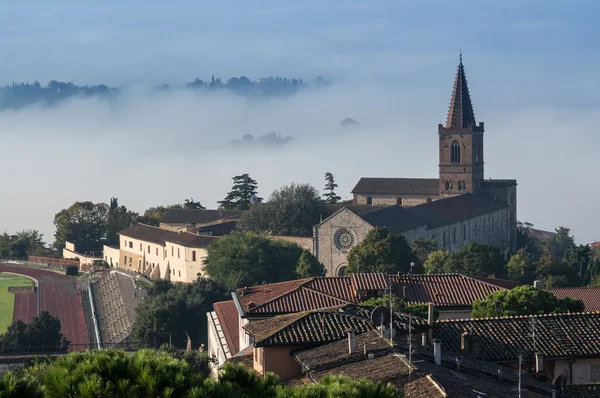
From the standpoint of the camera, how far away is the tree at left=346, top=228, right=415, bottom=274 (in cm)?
6384

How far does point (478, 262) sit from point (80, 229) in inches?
1652

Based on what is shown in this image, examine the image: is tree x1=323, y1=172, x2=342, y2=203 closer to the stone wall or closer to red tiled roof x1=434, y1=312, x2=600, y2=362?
the stone wall

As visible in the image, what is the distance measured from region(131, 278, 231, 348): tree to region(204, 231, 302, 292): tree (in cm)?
637

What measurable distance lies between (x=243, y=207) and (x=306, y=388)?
87.8m

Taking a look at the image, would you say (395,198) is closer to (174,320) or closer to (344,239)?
(344,239)

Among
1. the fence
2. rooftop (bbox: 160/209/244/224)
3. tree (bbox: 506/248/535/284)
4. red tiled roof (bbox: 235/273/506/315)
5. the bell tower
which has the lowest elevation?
red tiled roof (bbox: 235/273/506/315)

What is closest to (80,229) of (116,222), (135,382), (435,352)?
(116,222)

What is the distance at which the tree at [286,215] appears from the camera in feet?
274

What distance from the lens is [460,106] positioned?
10094cm

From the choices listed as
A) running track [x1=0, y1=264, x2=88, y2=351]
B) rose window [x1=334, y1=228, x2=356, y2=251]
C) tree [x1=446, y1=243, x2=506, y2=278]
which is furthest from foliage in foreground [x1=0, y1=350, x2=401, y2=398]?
rose window [x1=334, y1=228, x2=356, y2=251]

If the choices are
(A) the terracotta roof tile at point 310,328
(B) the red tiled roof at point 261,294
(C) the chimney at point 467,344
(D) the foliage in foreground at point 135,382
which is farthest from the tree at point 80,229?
(D) the foliage in foreground at point 135,382

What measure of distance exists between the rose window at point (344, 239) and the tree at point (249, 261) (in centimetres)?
397

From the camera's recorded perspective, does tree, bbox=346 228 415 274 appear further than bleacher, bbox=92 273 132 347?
No

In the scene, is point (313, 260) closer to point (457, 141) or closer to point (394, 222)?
point (394, 222)
